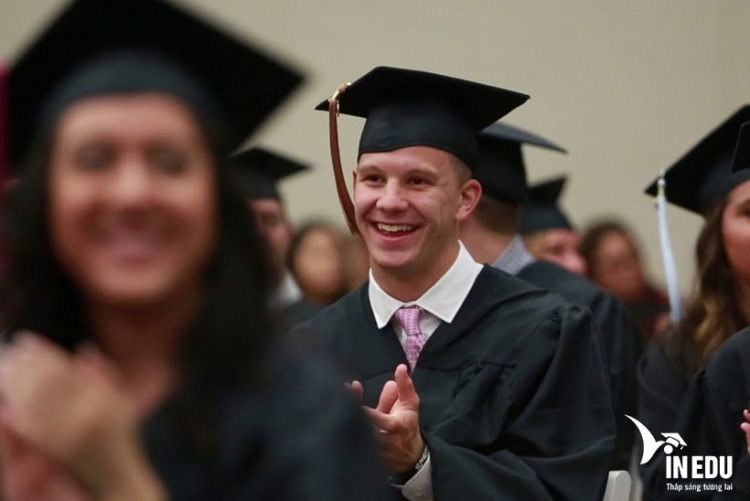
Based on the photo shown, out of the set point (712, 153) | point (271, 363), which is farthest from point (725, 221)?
point (271, 363)

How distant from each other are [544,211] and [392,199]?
9.37 feet

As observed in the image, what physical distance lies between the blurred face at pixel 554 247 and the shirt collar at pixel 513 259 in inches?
42.8

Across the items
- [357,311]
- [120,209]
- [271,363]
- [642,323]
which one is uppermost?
[120,209]

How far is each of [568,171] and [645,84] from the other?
676 mm

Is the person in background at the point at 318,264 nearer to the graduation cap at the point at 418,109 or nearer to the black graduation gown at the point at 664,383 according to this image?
the black graduation gown at the point at 664,383

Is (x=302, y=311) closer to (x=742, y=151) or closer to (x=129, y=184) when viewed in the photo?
(x=742, y=151)

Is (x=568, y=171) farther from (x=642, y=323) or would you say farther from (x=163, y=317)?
(x=163, y=317)

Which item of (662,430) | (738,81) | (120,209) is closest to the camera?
(120,209)

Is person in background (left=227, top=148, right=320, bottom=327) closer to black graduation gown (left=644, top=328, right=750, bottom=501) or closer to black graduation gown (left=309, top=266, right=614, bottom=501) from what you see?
Result: black graduation gown (left=309, top=266, right=614, bottom=501)

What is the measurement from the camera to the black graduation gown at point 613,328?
5309mm

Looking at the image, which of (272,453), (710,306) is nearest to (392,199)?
(710,306)

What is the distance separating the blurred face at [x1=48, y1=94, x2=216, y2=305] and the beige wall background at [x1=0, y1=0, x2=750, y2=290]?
7.14 m

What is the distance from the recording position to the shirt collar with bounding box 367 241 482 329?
3.84 metres

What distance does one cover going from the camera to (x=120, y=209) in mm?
1755
